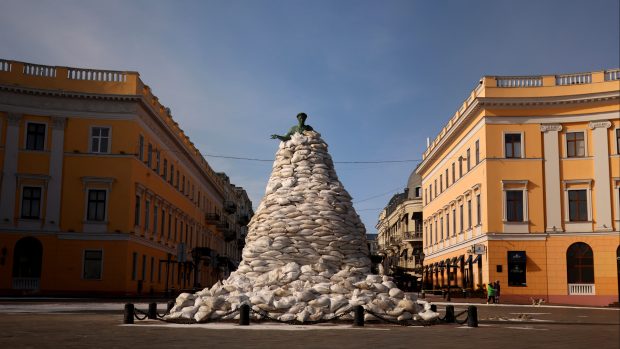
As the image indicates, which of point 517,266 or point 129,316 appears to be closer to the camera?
point 129,316

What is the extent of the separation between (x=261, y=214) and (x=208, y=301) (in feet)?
14.1

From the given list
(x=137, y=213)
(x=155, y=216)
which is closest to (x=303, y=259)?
(x=137, y=213)

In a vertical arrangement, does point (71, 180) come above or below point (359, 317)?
above

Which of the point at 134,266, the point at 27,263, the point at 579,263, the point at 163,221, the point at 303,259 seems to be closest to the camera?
the point at 303,259

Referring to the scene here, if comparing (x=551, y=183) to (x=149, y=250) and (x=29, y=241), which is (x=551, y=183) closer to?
(x=149, y=250)

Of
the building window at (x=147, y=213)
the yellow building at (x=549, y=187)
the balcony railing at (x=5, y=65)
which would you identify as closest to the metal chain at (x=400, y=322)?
the yellow building at (x=549, y=187)

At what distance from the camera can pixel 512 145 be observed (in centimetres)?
4347

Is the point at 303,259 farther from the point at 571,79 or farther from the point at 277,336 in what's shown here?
the point at 571,79

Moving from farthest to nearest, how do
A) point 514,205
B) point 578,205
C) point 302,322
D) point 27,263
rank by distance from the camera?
point 514,205
point 578,205
point 27,263
point 302,322

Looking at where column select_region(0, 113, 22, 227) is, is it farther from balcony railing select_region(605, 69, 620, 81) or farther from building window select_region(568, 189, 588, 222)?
balcony railing select_region(605, 69, 620, 81)

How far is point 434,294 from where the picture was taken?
5391 cm

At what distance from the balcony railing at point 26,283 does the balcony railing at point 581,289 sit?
3084 cm

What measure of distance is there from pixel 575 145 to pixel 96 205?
2924 centimetres

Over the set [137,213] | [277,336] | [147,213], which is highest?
[147,213]
